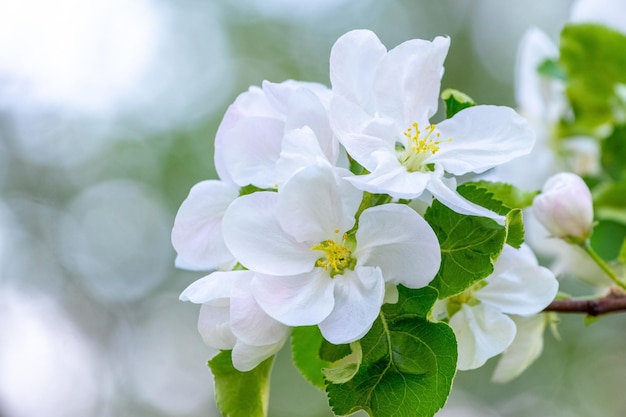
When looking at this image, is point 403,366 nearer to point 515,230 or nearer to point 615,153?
point 515,230

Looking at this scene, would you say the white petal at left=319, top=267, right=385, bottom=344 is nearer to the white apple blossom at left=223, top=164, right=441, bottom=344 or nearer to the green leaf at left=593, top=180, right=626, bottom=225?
the white apple blossom at left=223, top=164, right=441, bottom=344

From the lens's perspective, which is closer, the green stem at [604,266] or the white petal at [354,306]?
the white petal at [354,306]

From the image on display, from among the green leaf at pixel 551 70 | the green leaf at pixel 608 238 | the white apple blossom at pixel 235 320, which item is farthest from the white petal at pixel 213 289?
the green leaf at pixel 551 70

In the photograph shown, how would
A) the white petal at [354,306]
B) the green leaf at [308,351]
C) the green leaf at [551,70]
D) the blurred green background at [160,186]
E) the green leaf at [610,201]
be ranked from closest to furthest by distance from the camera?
the white petal at [354,306], the green leaf at [308,351], the green leaf at [610,201], the green leaf at [551,70], the blurred green background at [160,186]

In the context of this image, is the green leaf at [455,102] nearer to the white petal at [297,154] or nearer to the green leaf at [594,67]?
the white petal at [297,154]

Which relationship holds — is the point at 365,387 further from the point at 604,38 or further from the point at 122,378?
the point at 122,378

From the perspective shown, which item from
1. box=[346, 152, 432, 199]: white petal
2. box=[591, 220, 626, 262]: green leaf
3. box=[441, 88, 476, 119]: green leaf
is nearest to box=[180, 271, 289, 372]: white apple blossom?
box=[346, 152, 432, 199]: white petal
